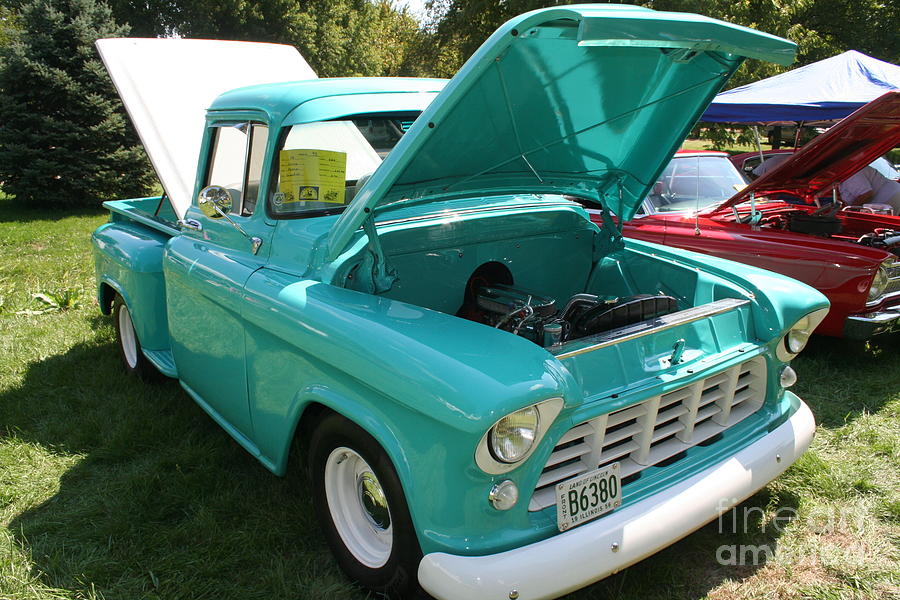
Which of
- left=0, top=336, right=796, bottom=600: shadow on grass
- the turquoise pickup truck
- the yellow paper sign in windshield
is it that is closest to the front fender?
the turquoise pickup truck

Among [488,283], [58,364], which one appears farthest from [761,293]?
[58,364]

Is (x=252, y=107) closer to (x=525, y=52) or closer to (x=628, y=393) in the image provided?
(x=525, y=52)

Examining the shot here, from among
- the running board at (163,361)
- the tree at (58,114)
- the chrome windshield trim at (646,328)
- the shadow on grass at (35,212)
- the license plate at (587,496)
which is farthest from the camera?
the tree at (58,114)

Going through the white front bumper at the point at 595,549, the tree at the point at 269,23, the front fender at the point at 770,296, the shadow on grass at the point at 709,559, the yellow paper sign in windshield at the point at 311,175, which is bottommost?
the shadow on grass at the point at 709,559

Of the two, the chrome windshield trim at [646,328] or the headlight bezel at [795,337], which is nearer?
the chrome windshield trim at [646,328]

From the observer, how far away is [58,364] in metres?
4.61

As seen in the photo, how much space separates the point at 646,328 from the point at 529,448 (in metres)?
0.77

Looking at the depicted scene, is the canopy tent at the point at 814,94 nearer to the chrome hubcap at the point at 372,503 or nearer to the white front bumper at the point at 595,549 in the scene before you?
the white front bumper at the point at 595,549

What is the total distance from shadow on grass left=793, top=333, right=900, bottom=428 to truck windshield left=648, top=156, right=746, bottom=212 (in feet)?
4.89

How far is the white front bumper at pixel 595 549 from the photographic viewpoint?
1.76m

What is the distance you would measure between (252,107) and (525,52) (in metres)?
1.43

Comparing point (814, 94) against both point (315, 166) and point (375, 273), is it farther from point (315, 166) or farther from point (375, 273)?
point (375, 273)

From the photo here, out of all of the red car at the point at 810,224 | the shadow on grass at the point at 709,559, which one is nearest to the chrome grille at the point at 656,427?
the shadow on grass at the point at 709,559

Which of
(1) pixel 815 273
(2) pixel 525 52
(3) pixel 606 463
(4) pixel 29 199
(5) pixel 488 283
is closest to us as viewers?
(2) pixel 525 52
